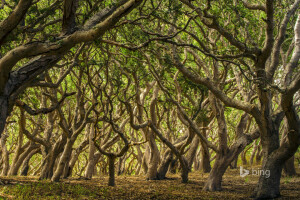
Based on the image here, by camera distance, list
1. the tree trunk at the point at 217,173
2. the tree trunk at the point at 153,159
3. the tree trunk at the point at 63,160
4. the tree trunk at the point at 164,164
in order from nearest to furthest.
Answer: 1. the tree trunk at the point at 217,173
2. the tree trunk at the point at 63,160
3. the tree trunk at the point at 153,159
4. the tree trunk at the point at 164,164

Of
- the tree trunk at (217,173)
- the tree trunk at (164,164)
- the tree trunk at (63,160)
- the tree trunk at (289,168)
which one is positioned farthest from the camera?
the tree trunk at (289,168)

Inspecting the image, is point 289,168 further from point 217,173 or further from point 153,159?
point 217,173

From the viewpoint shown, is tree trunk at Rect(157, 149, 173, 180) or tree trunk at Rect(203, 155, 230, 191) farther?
tree trunk at Rect(157, 149, 173, 180)

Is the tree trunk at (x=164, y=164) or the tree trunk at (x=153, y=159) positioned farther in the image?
the tree trunk at (x=164, y=164)

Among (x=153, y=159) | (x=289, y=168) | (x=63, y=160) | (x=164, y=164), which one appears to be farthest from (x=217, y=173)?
(x=289, y=168)

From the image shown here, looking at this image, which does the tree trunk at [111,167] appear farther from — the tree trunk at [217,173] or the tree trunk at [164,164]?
the tree trunk at [164,164]

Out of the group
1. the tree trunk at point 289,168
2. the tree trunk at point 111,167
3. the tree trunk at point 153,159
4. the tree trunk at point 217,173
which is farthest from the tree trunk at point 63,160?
the tree trunk at point 289,168

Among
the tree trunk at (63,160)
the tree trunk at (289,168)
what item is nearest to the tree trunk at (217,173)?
the tree trunk at (63,160)

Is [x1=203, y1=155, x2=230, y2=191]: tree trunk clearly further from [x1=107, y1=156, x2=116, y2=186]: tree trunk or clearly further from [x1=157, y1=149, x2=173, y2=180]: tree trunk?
[x1=157, y1=149, x2=173, y2=180]: tree trunk

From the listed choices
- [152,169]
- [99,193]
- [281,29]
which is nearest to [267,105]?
[281,29]

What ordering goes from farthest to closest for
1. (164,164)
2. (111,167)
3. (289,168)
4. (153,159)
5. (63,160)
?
1. (289,168)
2. (164,164)
3. (153,159)
4. (63,160)
5. (111,167)

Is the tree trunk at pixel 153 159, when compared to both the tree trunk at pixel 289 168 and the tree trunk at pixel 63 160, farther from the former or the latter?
the tree trunk at pixel 289 168

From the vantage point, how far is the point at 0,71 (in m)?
6.16

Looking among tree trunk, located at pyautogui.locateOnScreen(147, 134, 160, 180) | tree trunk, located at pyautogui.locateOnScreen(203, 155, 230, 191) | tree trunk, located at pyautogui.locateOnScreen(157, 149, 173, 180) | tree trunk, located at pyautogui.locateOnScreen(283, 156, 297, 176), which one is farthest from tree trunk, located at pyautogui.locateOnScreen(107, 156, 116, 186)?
tree trunk, located at pyautogui.locateOnScreen(283, 156, 297, 176)
